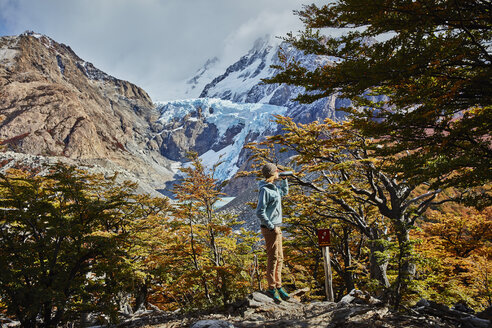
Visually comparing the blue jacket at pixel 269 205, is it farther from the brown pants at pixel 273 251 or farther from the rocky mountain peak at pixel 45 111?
the rocky mountain peak at pixel 45 111

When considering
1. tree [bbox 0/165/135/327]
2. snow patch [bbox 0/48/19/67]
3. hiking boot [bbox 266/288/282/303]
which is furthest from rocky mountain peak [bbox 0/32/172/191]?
hiking boot [bbox 266/288/282/303]

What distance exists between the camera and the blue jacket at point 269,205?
3.73 metres

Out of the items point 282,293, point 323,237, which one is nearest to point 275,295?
point 282,293

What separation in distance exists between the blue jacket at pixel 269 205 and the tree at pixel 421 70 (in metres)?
1.49

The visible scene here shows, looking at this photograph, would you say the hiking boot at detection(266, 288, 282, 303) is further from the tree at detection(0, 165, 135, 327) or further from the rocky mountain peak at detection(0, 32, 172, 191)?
the rocky mountain peak at detection(0, 32, 172, 191)

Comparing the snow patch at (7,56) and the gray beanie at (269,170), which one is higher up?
the snow patch at (7,56)

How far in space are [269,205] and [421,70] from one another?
8.44 ft

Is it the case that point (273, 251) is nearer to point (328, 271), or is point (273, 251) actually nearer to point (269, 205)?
point (269, 205)

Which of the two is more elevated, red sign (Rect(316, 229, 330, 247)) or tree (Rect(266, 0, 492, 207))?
tree (Rect(266, 0, 492, 207))

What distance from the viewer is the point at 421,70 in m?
2.90

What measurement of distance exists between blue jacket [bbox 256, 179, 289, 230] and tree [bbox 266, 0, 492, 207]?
1485 mm

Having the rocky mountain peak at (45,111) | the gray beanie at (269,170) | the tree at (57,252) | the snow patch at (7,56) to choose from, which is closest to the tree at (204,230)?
the tree at (57,252)

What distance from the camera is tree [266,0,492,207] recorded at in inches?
108

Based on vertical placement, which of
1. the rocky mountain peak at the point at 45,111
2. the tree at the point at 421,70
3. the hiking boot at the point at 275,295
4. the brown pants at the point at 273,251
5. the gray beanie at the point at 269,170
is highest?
the rocky mountain peak at the point at 45,111
